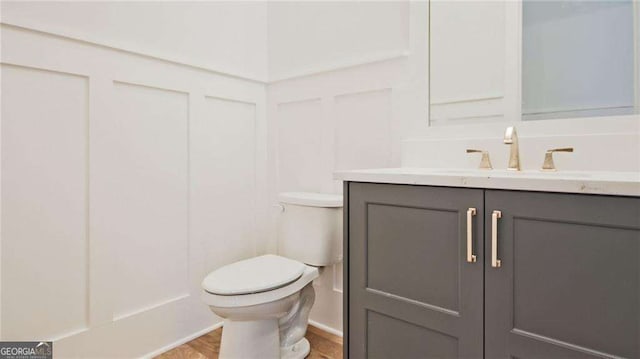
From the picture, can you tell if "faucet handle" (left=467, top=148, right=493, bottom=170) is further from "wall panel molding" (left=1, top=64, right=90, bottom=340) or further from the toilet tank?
"wall panel molding" (left=1, top=64, right=90, bottom=340)

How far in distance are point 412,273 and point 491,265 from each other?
234 millimetres

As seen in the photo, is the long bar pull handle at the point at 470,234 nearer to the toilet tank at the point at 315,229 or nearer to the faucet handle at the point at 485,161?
the faucet handle at the point at 485,161

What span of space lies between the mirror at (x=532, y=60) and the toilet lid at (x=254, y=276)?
2.95 feet

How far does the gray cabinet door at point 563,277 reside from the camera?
2.72 feet

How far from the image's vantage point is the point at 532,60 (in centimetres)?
143

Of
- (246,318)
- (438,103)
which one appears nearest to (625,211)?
(438,103)

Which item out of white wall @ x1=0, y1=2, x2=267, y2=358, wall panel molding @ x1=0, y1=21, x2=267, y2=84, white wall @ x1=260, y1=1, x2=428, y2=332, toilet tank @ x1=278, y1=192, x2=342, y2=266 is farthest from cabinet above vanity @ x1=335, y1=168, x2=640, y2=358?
wall panel molding @ x1=0, y1=21, x2=267, y2=84

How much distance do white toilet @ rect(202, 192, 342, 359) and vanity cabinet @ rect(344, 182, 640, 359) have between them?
360 mm

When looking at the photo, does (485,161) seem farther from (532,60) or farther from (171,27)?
(171,27)

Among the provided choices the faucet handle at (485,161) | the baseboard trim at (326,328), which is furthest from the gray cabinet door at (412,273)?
the baseboard trim at (326,328)

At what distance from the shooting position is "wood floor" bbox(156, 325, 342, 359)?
1.74 meters

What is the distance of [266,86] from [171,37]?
630 millimetres

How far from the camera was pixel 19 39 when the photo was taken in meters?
1.32

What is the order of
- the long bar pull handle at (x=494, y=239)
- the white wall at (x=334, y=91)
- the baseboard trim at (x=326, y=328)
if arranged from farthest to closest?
the baseboard trim at (x=326, y=328) → the white wall at (x=334, y=91) → the long bar pull handle at (x=494, y=239)
